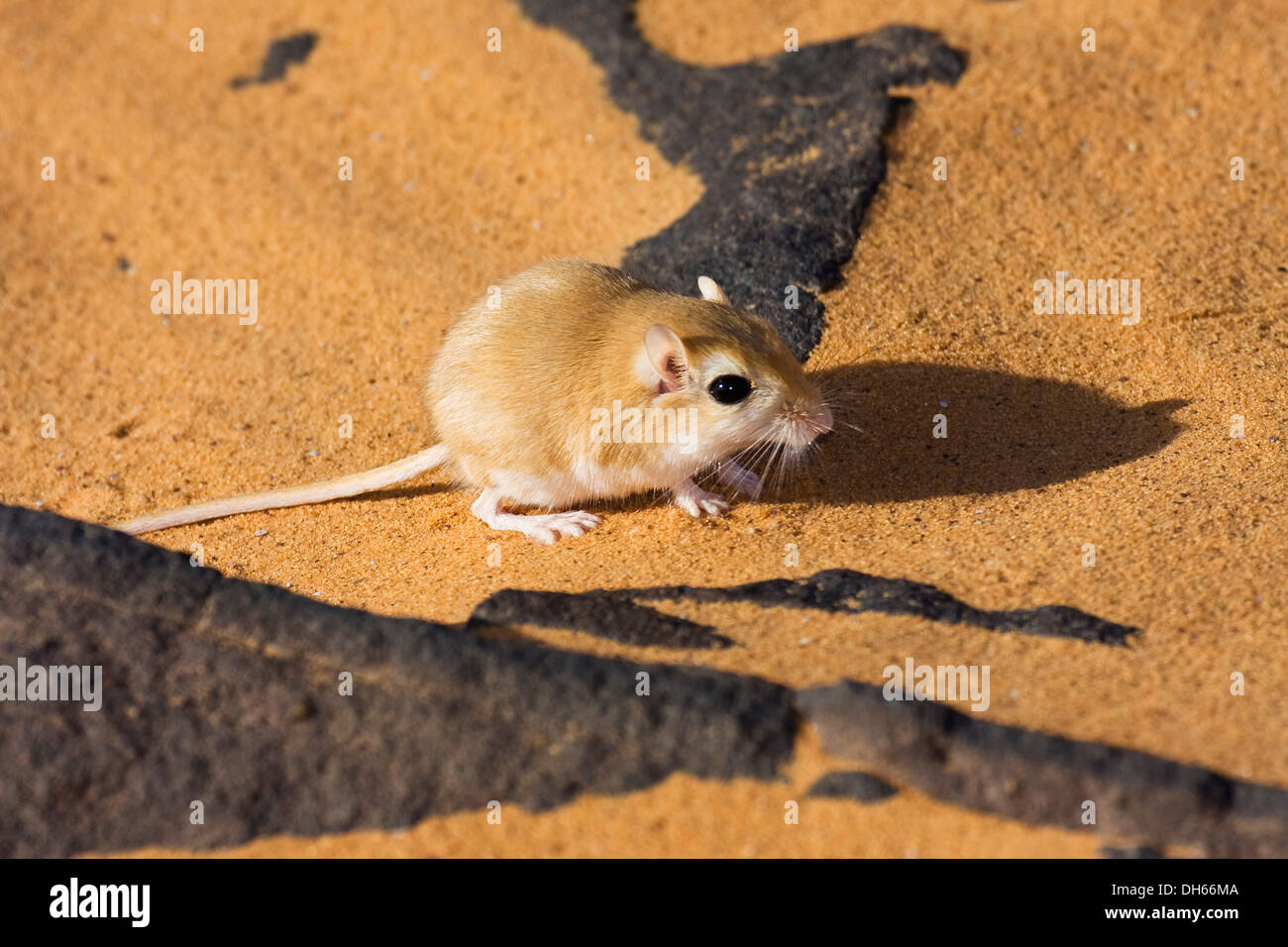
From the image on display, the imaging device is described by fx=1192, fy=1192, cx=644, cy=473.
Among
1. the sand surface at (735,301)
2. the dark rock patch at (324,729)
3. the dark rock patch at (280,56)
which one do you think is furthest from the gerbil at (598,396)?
the dark rock patch at (280,56)

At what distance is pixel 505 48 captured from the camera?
9047mm

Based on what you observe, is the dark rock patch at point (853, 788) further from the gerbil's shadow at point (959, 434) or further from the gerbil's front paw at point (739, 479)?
the gerbil's front paw at point (739, 479)

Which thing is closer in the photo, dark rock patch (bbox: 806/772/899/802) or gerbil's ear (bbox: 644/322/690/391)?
dark rock patch (bbox: 806/772/899/802)

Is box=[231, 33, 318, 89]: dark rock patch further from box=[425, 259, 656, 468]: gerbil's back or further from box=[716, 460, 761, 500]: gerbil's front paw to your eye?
box=[716, 460, 761, 500]: gerbil's front paw

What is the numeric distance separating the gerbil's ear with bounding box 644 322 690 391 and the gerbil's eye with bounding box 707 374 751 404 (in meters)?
0.14

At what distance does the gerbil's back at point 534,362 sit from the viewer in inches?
205

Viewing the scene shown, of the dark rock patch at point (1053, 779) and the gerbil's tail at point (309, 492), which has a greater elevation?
the gerbil's tail at point (309, 492)

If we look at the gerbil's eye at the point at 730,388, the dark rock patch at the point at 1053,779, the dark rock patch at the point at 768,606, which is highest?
the gerbil's eye at the point at 730,388

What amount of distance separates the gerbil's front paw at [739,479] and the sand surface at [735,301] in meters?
0.17

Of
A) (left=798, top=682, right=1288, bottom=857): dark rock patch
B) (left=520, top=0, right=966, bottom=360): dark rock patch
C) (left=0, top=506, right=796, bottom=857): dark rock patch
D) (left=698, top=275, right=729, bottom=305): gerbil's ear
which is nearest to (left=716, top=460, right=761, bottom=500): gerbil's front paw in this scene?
(left=698, top=275, right=729, bottom=305): gerbil's ear

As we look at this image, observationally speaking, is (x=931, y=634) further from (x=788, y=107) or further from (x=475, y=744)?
(x=788, y=107)

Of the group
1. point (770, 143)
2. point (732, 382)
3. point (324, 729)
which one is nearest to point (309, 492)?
point (732, 382)

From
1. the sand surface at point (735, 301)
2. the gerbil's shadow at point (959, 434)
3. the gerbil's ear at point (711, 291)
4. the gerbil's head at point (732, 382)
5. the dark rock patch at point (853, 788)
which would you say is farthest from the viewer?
the gerbil's ear at point (711, 291)

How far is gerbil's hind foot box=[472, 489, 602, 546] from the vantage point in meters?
5.41
